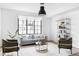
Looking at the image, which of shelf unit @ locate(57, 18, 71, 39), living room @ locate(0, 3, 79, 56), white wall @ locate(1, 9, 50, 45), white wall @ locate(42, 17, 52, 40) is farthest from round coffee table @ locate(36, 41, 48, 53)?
white wall @ locate(1, 9, 50, 45)

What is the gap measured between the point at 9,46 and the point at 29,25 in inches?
20.3

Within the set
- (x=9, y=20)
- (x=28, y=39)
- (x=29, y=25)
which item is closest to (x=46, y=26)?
(x=29, y=25)

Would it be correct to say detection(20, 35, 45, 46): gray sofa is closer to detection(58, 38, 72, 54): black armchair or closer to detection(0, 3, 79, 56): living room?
detection(0, 3, 79, 56): living room

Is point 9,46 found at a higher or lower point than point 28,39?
lower

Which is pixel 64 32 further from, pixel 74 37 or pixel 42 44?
pixel 42 44

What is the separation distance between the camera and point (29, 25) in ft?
5.12

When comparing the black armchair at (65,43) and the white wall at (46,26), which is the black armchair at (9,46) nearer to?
the white wall at (46,26)

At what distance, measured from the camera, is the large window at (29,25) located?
1.52 m

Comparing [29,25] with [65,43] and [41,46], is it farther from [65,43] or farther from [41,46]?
[65,43]

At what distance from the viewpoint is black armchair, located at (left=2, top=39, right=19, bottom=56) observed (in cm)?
142

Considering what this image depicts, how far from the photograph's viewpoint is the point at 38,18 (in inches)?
62.3

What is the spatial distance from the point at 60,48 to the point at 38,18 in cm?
69

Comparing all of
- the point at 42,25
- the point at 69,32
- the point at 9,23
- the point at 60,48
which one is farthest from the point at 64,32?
the point at 9,23

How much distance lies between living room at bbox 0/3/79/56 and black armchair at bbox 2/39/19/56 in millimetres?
39
